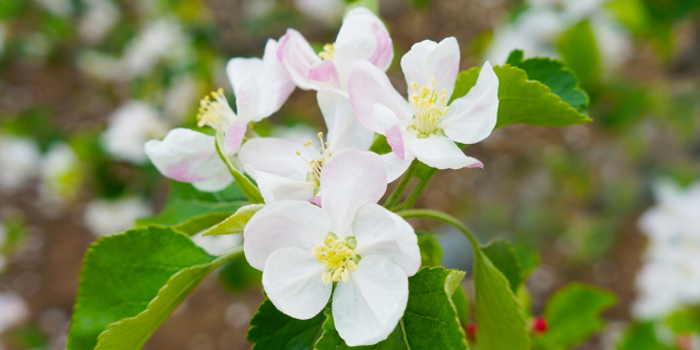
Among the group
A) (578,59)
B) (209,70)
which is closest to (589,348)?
(578,59)

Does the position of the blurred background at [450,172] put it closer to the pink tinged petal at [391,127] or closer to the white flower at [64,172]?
the white flower at [64,172]

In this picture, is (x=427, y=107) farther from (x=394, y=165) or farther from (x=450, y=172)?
(x=450, y=172)

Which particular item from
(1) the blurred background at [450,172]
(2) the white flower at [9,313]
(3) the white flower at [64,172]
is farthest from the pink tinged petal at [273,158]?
(2) the white flower at [9,313]

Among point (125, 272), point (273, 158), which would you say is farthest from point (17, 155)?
point (273, 158)

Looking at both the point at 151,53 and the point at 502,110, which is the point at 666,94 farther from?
the point at 151,53

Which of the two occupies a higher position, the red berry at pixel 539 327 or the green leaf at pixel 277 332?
the green leaf at pixel 277 332
